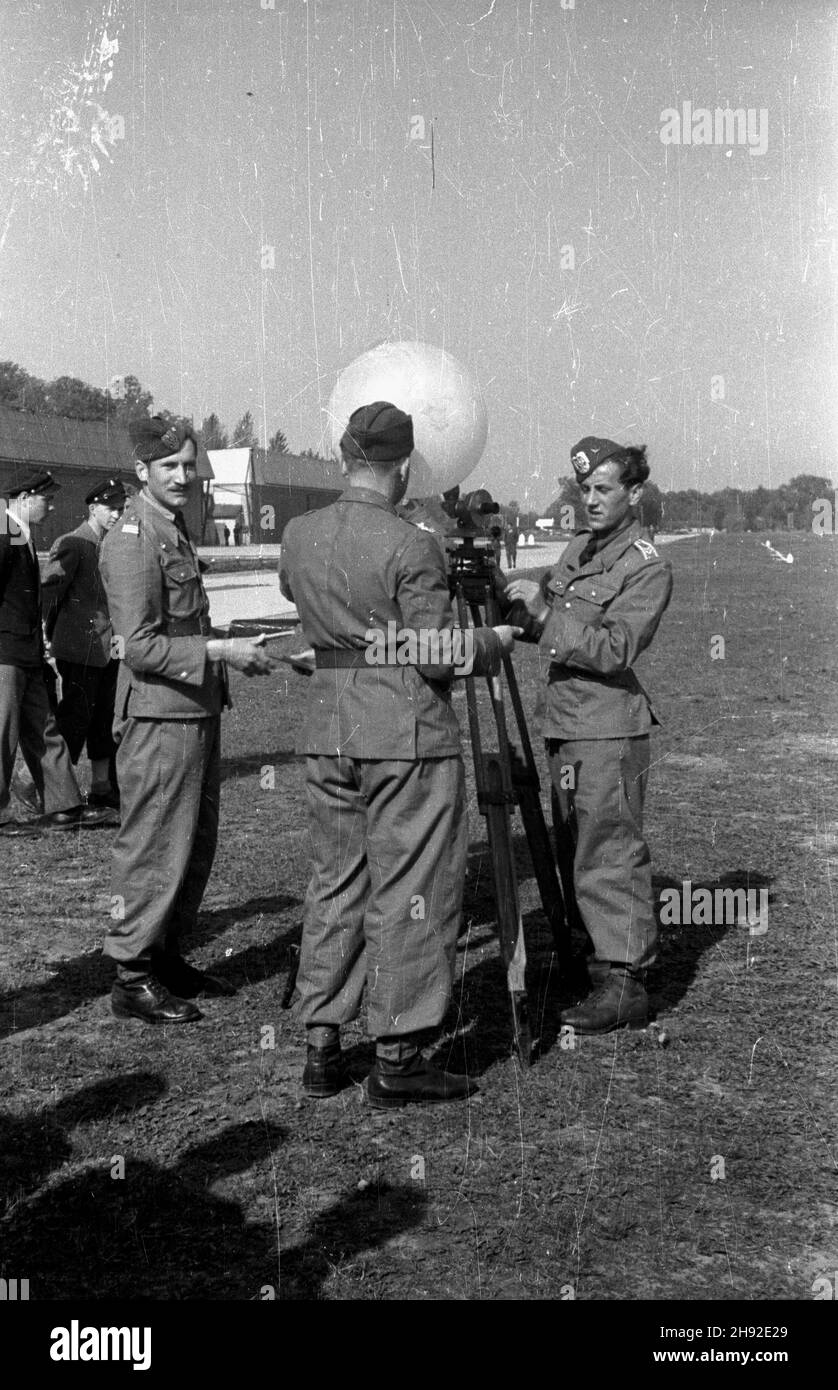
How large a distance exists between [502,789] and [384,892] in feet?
2.25

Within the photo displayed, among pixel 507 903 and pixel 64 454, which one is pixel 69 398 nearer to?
pixel 64 454

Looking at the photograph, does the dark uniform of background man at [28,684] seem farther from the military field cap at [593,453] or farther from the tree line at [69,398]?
the tree line at [69,398]

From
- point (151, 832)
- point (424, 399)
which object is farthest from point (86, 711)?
point (424, 399)

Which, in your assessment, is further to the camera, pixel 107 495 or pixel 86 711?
pixel 86 711

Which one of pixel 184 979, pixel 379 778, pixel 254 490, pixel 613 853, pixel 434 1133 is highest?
pixel 254 490

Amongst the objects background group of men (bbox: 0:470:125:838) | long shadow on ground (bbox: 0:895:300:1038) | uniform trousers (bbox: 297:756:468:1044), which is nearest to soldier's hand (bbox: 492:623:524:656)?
uniform trousers (bbox: 297:756:468:1044)

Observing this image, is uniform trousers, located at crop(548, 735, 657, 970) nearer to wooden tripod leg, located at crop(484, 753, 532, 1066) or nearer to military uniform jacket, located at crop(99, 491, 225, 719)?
wooden tripod leg, located at crop(484, 753, 532, 1066)

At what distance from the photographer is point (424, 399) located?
14.2 feet

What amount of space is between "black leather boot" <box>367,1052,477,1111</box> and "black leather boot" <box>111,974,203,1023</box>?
0.95m

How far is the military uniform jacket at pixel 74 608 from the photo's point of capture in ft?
27.0

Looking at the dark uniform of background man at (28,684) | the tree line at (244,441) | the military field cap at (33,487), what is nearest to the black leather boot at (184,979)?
the dark uniform of background man at (28,684)

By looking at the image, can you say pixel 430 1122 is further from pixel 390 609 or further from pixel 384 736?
pixel 390 609

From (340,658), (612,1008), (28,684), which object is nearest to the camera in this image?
(340,658)
